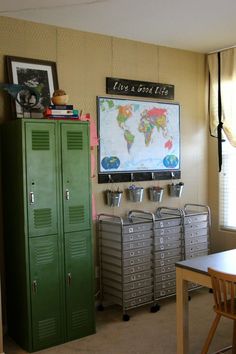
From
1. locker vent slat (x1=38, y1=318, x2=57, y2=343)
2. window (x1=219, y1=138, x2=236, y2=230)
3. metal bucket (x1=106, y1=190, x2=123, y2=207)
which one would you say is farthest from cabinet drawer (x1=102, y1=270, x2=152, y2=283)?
window (x1=219, y1=138, x2=236, y2=230)

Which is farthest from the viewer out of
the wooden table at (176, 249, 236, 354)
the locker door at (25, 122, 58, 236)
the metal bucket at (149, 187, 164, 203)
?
the metal bucket at (149, 187, 164, 203)

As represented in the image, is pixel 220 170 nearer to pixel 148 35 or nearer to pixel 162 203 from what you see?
pixel 162 203

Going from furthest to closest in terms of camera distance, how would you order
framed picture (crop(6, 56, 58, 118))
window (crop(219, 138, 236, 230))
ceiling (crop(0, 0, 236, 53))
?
window (crop(219, 138, 236, 230)) < framed picture (crop(6, 56, 58, 118)) < ceiling (crop(0, 0, 236, 53))

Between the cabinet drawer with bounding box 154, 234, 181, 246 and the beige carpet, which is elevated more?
the cabinet drawer with bounding box 154, 234, 181, 246

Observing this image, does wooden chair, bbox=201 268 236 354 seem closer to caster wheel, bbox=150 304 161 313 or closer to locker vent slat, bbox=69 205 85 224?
locker vent slat, bbox=69 205 85 224

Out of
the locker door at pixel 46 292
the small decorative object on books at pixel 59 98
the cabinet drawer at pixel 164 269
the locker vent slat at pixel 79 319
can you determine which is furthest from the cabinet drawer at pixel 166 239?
A: the small decorative object on books at pixel 59 98

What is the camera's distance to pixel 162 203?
491cm

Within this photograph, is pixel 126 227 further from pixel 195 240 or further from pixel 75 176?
pixel 195 240

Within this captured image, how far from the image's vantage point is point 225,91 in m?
5.04

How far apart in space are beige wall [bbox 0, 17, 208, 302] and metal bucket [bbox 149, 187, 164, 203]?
0.26 ft

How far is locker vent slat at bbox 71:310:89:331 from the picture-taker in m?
3.63

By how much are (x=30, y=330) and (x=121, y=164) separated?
1.95 metres

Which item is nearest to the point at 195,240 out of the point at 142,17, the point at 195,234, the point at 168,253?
the point at 195,234

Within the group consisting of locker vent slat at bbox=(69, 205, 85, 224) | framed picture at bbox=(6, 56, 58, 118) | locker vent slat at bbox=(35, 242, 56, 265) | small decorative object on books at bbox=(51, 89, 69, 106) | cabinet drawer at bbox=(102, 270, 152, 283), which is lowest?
cabinet drawer at bbox=(102, 270, 152, 283)
